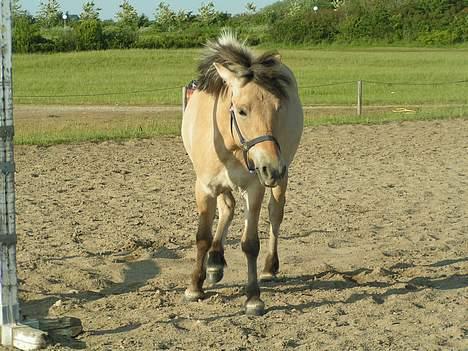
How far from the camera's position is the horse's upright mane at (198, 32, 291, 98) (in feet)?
17.7

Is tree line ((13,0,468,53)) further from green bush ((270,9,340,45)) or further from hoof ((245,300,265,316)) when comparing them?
hoof ((245,300,265,316))

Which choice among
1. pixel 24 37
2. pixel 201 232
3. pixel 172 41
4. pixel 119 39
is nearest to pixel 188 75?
pixel 172 41

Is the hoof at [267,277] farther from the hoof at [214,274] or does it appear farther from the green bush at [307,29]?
the green bush at [307,29]

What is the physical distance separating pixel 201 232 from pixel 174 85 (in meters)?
31.0

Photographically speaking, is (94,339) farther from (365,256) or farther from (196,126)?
(365,256)

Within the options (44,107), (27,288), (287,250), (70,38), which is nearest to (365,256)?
(287,250)

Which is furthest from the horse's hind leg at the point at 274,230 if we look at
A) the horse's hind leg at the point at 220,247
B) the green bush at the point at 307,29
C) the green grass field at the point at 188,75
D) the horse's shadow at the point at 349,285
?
the green bush at the point at 307,29

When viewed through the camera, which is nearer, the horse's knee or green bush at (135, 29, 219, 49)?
the horse's knee

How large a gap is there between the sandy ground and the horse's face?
1065mm

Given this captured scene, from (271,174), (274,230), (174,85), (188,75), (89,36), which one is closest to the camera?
(271,174)

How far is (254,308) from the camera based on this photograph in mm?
5590

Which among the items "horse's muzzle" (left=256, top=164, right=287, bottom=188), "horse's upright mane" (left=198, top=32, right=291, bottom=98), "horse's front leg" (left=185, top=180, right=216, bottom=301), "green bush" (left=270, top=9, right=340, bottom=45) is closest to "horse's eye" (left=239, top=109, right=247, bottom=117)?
"horse's upright mane" (left=198, top=32, right=291, bottom=98)

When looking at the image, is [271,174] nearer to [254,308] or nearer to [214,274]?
[254,308]

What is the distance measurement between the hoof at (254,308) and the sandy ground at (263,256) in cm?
7
